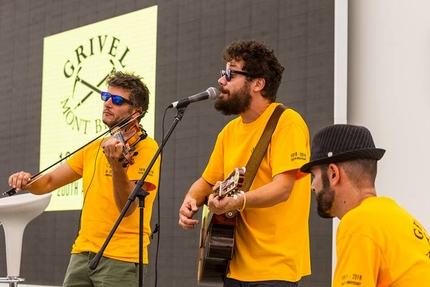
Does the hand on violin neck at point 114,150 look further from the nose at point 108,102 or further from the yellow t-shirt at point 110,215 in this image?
the nose at point 108,102

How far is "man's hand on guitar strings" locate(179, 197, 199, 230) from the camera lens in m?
2.50

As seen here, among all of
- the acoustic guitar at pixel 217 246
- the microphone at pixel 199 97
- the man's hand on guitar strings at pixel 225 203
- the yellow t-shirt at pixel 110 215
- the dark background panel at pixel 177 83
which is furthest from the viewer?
the dark background panel at pixel 177 83

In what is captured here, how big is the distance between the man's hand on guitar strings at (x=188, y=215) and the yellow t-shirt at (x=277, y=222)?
0.52 ft

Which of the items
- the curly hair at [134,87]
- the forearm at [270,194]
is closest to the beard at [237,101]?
the forearm at [270,194]

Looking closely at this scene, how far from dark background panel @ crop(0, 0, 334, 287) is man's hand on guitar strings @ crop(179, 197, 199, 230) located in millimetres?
647

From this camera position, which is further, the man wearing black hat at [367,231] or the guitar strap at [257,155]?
the guitar strap at [257,155]

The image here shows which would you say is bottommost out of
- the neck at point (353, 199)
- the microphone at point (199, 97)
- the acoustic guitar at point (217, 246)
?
the acoustic guitar at point (217, 246)

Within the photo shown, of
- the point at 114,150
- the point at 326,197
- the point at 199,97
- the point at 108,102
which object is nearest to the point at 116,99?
the point at 108,102

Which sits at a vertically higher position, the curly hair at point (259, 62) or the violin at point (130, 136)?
the curly hair at point (259, 62)

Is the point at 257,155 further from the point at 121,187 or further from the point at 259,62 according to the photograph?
Result: the point at 121,187

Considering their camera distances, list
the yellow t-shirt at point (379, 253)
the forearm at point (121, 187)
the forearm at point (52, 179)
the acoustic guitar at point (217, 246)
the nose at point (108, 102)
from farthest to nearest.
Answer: the forearm at point (52, 179), the nose at point (108, 102), the forearm at point (121, 187), the acoustic guitar at point (217, 246), the yellow t-shirt at point (379, 253)

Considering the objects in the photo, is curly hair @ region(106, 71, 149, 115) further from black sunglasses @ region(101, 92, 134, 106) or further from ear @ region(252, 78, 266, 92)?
ear @ region(252, 78, 266, 92)

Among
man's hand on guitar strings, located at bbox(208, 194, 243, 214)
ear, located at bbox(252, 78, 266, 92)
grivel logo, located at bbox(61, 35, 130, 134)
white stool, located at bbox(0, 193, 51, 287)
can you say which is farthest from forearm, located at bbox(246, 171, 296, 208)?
grivel logo, located at bbox(61, 35, 130, 134)

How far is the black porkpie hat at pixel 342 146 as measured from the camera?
1.74 metres
